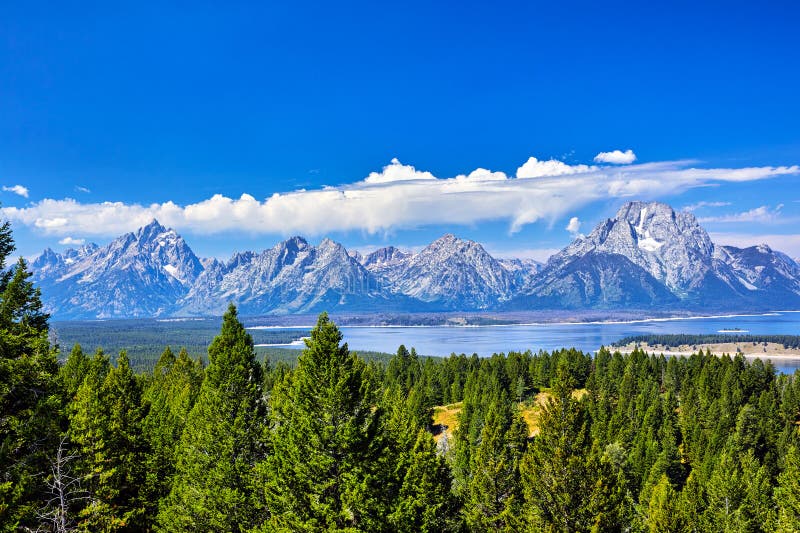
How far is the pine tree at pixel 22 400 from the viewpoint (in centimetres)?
2025

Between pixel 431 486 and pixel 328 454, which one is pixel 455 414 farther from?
pixel 328 454

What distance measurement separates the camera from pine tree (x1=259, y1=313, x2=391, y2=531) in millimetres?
22203

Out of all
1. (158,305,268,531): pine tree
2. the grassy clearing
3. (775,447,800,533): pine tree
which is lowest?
the grassy clearing

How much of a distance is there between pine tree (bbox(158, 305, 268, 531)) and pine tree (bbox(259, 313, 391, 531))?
5157 millimetres

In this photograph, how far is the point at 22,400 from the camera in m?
22.9

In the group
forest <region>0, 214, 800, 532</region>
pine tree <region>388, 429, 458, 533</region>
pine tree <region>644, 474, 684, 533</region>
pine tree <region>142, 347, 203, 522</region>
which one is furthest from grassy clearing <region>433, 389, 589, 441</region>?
pine tree <region>388, 429, 458, 533</region>

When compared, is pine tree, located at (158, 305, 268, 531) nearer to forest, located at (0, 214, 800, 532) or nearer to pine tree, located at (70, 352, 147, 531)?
forest, located at (0, 214, 800, 532)

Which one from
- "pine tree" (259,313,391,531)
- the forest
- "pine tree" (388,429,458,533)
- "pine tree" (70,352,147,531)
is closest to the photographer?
"pine tree" (259,313,391,531)

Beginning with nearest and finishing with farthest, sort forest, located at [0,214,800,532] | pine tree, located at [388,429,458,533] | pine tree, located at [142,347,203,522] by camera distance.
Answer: forest, located at [0,214,800,532] → pine tree, located at [388,429,458,533] → pine tree, located at [142,347,203,522]

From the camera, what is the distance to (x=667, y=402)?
347 ft

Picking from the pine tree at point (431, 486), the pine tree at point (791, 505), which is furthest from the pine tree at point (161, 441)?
the pine tree at point (791, 505)

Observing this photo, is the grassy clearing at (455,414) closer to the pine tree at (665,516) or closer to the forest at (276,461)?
the forest at (276,461)

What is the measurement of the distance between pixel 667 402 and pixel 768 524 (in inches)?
2229

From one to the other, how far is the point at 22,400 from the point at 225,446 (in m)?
9.80
